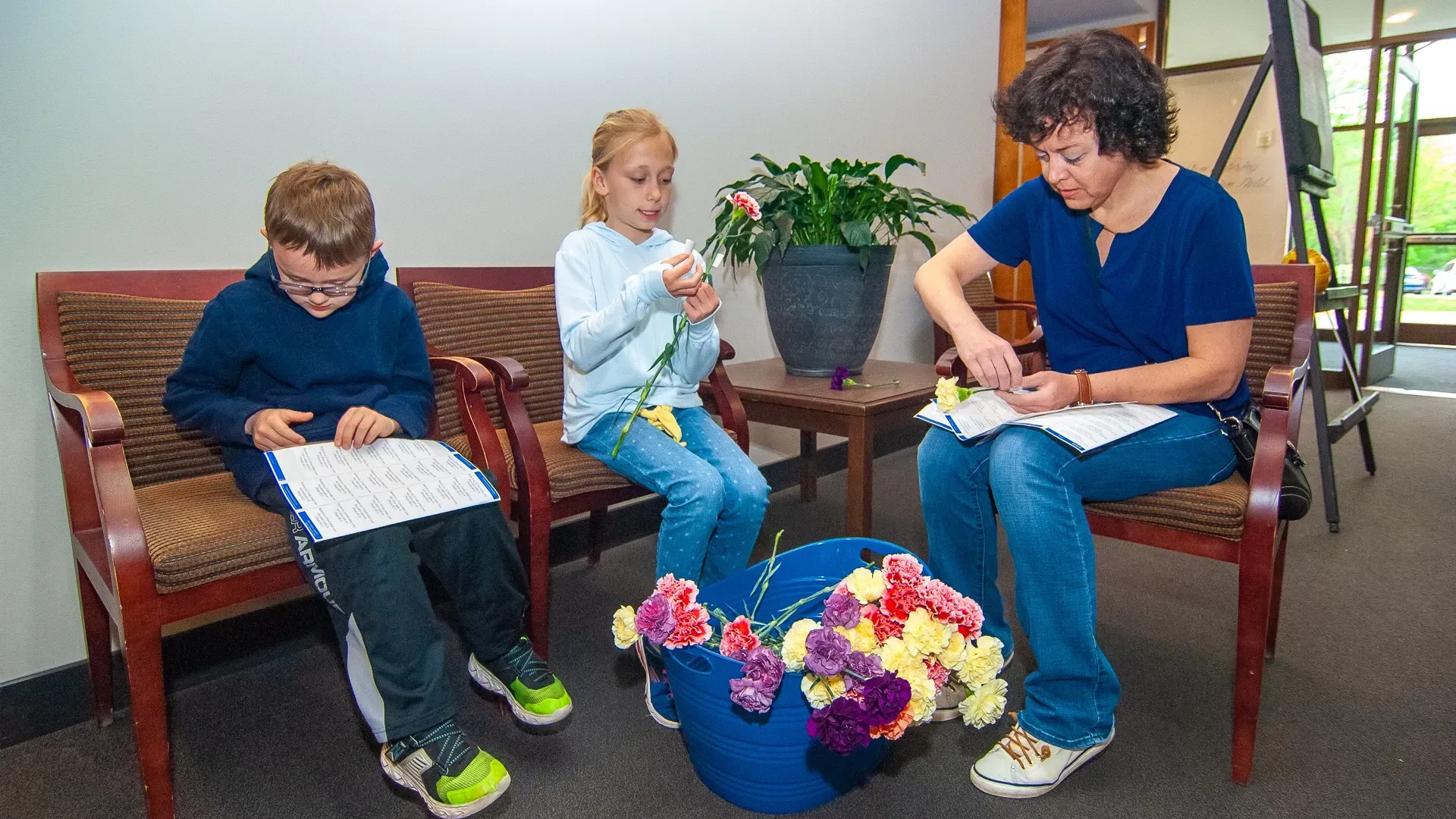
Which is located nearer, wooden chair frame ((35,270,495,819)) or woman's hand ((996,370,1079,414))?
wooden chair frame ((35,270,495,819))

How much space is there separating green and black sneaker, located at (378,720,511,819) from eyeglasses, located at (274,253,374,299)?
0.72 m

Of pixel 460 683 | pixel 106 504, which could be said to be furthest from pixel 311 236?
pixel 460 683

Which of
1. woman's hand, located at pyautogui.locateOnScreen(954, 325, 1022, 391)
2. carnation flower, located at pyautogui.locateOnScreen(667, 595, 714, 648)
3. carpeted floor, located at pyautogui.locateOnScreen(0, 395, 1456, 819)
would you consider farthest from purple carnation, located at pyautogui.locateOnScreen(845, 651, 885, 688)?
woman's hand, located at pyautogui.locateOnScreen(954, 325, 1022, 391)

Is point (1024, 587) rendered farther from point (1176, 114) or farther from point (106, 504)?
point (106, 504)

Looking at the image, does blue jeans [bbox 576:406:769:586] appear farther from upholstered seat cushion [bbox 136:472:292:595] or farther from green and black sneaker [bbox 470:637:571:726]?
upholstered seat cushion [bbox 136:472:292:595]

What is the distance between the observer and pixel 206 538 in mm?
1202

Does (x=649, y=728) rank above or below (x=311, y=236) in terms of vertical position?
below

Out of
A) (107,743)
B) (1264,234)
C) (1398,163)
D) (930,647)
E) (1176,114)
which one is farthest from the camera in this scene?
(1398,163)

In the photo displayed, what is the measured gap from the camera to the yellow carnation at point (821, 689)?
109 cm

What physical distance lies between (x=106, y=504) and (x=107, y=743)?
652 millimetres

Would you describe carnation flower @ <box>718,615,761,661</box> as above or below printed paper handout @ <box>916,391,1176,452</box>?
below

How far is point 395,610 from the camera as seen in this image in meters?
1.26

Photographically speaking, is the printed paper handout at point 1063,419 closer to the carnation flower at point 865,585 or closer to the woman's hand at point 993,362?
the woman's hand at point 993,362

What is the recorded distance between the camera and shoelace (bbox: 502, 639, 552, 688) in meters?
1.52
